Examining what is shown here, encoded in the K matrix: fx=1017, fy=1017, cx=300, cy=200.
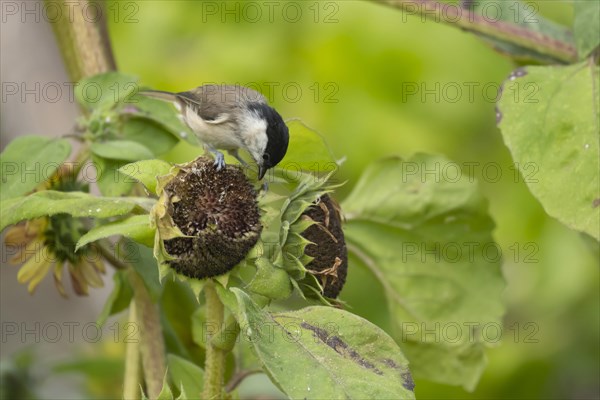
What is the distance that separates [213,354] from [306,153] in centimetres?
27

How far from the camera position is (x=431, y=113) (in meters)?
2.33

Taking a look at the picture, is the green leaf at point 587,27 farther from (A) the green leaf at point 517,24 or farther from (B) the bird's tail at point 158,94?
(B) the bird's tail at point 158,94

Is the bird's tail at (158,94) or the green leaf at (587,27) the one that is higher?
the green leaf at (587,27)

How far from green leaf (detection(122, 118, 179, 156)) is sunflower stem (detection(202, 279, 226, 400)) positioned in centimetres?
33

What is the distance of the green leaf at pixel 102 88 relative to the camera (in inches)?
52.5

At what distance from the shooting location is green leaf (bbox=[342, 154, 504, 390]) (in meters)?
1.45

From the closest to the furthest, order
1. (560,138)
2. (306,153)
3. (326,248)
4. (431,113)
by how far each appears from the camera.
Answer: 1. (326,248)
2. (306,153)
3. (560,138)
4. (431,113)

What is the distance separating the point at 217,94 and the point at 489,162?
1003 millimetres

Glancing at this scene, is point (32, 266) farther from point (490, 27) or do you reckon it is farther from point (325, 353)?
point (490, 27)

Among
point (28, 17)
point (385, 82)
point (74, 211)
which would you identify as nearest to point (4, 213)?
point (74, 211)

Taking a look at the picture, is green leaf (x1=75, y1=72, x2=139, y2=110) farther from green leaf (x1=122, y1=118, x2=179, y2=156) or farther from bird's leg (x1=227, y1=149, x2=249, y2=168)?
bird's leg (x1=227, y1=149, x2=249, y2=168)

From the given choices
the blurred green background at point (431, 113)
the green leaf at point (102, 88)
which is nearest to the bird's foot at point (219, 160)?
the green leaf at point (102, 88)

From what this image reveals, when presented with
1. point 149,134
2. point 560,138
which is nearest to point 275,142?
point 149,134

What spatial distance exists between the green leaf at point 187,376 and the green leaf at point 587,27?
0.68 meters
